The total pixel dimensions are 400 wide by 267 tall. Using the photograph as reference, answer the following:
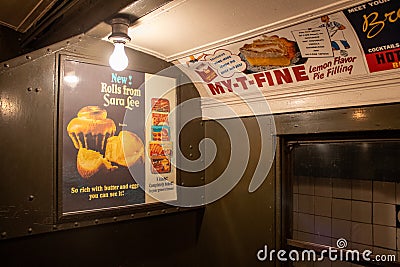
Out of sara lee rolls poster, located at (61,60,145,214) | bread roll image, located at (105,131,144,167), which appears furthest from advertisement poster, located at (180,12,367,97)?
bread roll image, located at (105,131,144,167)

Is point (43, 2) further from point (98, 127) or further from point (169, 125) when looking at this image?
point (169, 125)

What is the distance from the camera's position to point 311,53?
174 cm

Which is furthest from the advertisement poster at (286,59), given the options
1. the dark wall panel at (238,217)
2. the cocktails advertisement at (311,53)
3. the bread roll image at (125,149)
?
the bread roll image at (125,149)

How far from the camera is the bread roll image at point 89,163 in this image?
191 cm

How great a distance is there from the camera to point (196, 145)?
2555 mm

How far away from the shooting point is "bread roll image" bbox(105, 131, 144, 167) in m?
2.04

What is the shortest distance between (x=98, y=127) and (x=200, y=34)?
0.82 meters

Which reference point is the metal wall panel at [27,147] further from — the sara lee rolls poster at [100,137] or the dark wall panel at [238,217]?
the dark wall panel at [238,217]

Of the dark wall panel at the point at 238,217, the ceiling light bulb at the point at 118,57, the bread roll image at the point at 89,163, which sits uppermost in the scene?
the ceiling light bulb at the point at 118,57

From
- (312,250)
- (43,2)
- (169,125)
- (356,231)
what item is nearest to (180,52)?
(169,125)

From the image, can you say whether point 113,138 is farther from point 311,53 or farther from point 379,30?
point 379,30

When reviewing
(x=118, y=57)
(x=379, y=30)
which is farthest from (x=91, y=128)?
(x=379, y=30)

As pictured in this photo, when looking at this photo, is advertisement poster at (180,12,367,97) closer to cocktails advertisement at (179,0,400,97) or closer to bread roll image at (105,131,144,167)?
cocktails advertisement at (179,0,400,97)

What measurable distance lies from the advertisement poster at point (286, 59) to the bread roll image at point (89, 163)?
2.92 ft
